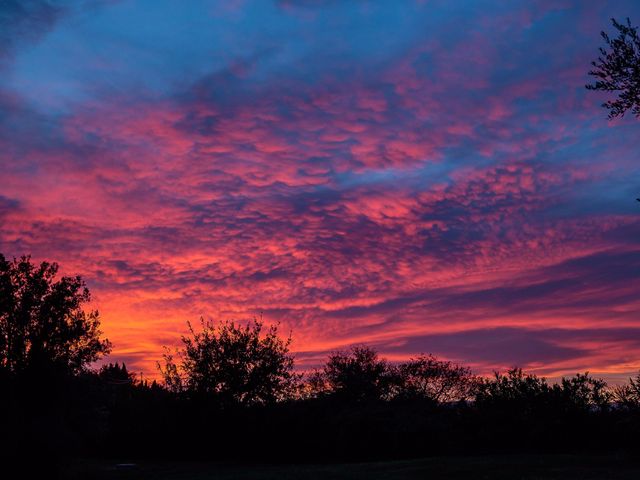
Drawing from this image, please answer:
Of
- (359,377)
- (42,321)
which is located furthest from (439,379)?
(42,321)

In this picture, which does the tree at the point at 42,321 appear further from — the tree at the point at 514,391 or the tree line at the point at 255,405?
the tree at the point at 514,391

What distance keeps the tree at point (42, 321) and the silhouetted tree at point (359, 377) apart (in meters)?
22.7

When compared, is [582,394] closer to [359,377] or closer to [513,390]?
[513,390]

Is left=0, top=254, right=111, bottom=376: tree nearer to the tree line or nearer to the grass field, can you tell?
the tree line

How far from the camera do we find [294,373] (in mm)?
69250

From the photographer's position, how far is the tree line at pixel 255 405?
41281mm

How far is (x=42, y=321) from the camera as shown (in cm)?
5388

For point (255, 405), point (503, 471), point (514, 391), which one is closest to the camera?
point (503, 471)

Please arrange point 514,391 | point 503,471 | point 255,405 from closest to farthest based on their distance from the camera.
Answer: point 503,471 → point 514,391 → point 255,405

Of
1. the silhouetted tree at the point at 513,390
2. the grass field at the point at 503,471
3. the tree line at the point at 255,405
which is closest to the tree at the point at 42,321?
the tree line at the point at 255,405

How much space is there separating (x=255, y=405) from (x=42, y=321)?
72.2 feet

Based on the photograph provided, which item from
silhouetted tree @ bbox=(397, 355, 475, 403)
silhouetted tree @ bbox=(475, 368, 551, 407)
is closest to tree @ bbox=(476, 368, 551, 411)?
silhouetted tree @ bbox=(475, 368, 551, 407)

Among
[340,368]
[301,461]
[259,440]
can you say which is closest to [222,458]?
[259,440]

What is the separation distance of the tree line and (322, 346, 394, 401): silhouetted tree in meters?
0.14
